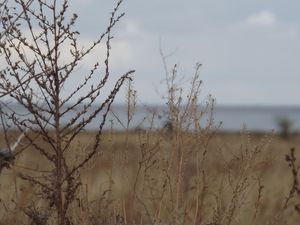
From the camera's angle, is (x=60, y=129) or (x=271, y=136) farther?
(x=271, y=136)

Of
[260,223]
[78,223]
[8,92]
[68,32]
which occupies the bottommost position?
[260,223]

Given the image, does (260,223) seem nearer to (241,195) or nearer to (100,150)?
(241,195)

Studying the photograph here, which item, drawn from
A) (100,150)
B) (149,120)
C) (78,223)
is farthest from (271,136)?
(78,223)

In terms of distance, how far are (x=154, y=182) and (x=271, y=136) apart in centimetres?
89

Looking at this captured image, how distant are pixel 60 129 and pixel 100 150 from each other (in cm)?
57

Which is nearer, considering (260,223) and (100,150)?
(100,150)

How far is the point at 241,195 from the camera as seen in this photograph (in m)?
4.76

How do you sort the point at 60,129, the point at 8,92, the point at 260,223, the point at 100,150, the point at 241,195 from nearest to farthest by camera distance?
the point at 8,92
the point at 60,129
the point at 100,150
the point at 241,195
the point at 260,223

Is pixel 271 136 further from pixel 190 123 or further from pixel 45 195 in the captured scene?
pixel 45 195

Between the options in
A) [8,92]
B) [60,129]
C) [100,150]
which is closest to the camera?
[8,92]

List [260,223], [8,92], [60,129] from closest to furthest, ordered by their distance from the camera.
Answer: [8,92] < [60,129] < [260,223]

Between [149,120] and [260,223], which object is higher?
[149,120]

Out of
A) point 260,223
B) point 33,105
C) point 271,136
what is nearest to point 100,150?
point 33,105

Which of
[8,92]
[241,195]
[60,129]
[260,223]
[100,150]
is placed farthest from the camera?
[260,223]
